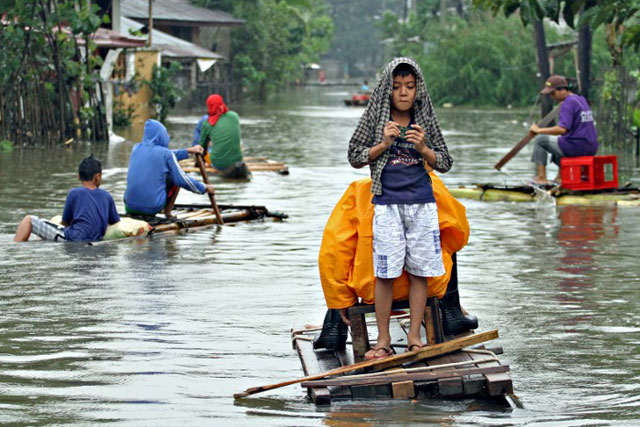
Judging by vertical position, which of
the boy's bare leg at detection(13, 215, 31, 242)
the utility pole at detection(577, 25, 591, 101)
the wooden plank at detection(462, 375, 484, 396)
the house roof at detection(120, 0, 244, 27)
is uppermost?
the house roof at detection(120, 0, 244, 27)

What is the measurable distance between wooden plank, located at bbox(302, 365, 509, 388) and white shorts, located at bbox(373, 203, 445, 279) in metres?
0.57

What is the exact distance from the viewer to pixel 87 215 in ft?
41.3

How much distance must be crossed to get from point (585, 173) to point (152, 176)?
5906mm

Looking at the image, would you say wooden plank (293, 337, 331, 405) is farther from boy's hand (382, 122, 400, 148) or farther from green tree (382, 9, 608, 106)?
green tree (382, 9, 608, 106)

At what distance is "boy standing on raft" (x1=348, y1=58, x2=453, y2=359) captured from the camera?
6.82 m

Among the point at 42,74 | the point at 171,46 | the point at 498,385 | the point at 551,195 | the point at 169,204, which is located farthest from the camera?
the point at 171,46

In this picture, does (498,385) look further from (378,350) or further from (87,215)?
(87,215)

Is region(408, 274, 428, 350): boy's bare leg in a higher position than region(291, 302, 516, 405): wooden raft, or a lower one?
higher

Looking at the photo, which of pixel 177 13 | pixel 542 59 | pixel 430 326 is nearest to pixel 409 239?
pixel 430 326

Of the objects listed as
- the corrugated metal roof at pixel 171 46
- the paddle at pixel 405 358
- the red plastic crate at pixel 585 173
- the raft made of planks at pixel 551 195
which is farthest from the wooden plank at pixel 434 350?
the corrugated metal roof at pixel 171 46

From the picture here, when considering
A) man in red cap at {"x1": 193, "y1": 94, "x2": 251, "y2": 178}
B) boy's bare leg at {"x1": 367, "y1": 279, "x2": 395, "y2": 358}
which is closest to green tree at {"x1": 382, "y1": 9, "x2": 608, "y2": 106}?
man in red cap at {"x1": 193, "y1": 94, "x2": 251, "y2": 178}

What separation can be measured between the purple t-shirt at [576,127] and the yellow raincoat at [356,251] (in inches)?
407

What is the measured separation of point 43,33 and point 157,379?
20800mm

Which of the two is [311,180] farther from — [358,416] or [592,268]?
[358,416]
